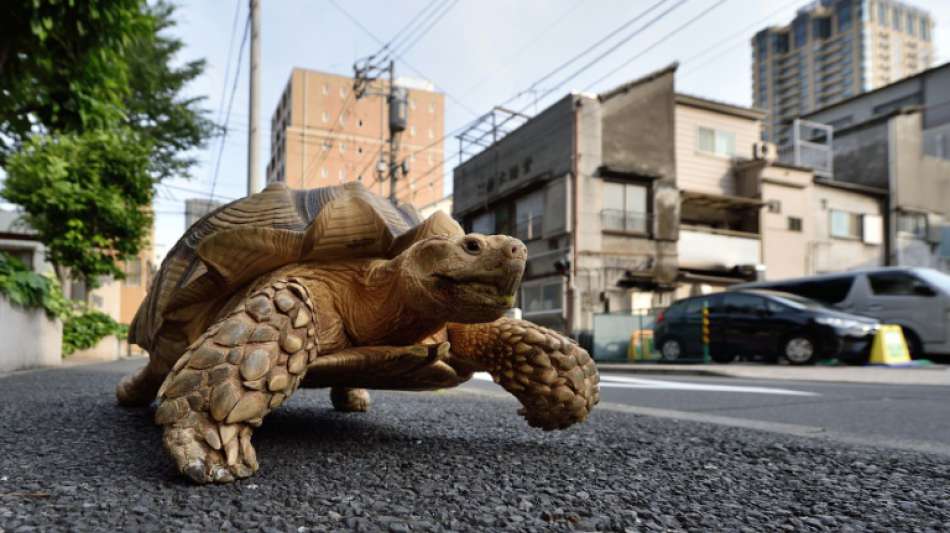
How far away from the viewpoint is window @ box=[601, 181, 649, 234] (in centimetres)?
1614

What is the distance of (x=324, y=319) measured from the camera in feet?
5.42

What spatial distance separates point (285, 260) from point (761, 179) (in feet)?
59.5

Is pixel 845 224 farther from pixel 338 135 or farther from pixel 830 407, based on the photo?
pixel 338 135

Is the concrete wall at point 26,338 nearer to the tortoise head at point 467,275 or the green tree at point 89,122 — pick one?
the green tree at point 89,122

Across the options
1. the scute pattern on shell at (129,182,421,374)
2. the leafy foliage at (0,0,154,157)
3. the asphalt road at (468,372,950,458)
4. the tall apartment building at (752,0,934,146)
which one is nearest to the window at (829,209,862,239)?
the asphalt road at (468,372,950,458)

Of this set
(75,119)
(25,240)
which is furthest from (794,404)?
(25,240)

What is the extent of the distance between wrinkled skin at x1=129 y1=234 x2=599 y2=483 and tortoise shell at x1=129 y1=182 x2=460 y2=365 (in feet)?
0.19

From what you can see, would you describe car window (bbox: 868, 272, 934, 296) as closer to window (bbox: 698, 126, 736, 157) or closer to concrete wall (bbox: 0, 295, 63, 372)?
window (bbox: 698, 126, 736, 157)

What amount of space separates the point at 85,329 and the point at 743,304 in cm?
1097

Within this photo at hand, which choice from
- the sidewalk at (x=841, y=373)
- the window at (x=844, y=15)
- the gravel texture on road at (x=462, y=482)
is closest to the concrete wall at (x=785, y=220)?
the sidewalk at (x=841, y=373)

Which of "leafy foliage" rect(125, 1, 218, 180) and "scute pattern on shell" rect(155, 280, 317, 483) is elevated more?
"leafy foliage" rect(125, 1, 218, 180)

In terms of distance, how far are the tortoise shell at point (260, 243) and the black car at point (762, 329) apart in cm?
845

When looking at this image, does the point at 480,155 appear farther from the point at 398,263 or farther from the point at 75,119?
the point at 398,263

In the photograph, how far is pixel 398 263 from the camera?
5.42 feet
